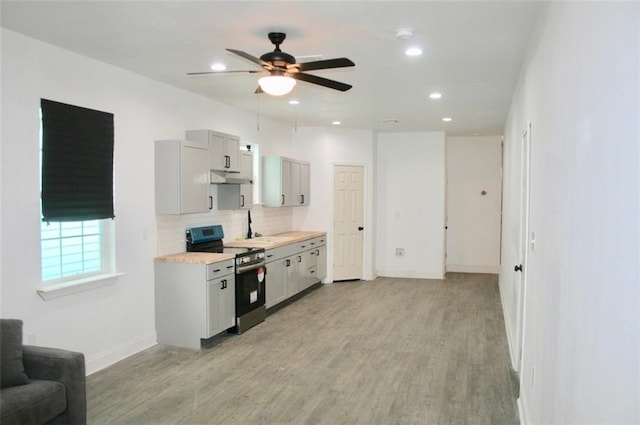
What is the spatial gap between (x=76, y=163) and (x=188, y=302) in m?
1.80

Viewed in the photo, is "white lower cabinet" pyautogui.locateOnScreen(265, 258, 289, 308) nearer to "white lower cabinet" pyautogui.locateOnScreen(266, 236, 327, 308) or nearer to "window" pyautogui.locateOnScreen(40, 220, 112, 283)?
"white lower cabinet" pyautogui.locateOnScreen(266, 236, 327, 308)

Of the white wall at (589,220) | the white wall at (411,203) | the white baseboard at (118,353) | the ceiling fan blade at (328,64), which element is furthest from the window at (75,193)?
the white wall at (411,203)

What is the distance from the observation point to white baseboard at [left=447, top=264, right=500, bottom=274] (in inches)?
385

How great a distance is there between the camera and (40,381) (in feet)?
9.65

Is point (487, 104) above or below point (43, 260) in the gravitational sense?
above

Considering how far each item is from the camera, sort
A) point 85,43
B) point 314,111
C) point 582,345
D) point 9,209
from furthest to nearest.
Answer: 1. point 314,111
2. point 85,43
3. point 9,209
4. point 582,345

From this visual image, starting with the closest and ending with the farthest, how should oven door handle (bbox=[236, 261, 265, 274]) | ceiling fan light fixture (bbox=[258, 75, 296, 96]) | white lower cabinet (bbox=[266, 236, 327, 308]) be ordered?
ceiling fan light fixture (bbox=[258, 75, 296, 96]), oven door handle (bbox=[236, 261, 265, 274]), white lower cabinet (bbox=[266, 236, 327, 308])

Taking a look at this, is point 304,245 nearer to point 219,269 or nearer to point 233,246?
point 233,246

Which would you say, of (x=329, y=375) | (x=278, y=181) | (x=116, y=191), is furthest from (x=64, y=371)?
(x=278, y=181)

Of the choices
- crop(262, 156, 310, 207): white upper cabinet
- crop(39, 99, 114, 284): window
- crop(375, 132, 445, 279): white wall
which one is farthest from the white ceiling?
crop(375, 132, 445, 279): white wall

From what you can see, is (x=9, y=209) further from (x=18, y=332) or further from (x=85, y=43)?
(x=85, y=43)

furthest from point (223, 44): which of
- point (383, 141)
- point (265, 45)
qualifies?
point (383, 141)

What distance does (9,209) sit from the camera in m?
3.58

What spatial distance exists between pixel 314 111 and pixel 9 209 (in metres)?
4.38
